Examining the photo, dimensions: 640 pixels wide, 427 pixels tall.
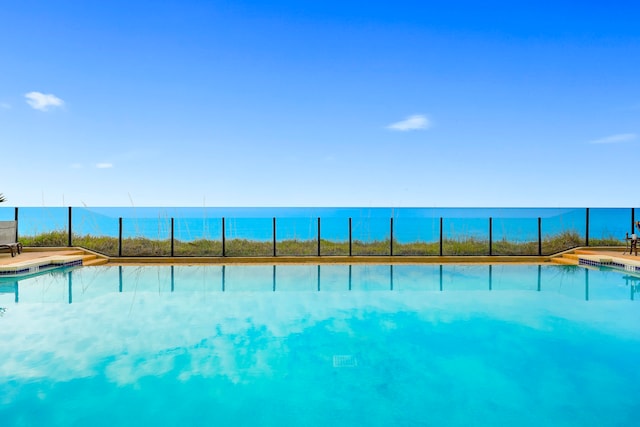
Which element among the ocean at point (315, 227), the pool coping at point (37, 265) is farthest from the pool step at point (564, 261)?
the pool coping at point (37, 265)

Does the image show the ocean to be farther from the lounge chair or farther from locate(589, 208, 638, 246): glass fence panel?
the lounge chair

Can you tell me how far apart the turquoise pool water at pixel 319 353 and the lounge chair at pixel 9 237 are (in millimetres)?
2859

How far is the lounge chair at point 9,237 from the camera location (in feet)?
30.3

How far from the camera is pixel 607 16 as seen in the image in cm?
1038

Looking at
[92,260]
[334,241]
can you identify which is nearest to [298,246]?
[334,241]

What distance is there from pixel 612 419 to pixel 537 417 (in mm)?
515

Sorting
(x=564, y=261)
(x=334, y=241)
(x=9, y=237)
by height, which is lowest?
(x=564, y=261)

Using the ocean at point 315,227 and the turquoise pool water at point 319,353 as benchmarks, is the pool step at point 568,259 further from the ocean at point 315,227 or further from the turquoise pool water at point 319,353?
the turquoise pool water at point 319,353

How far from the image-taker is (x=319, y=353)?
3928 millimetres

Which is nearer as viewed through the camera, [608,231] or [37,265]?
[37,265]

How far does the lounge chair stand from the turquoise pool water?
286 centimetres

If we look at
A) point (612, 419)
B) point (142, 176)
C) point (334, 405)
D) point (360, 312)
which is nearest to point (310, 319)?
point (360, 312)

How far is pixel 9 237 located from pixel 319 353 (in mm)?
9593

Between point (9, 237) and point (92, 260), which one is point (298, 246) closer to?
point (92, 260)
